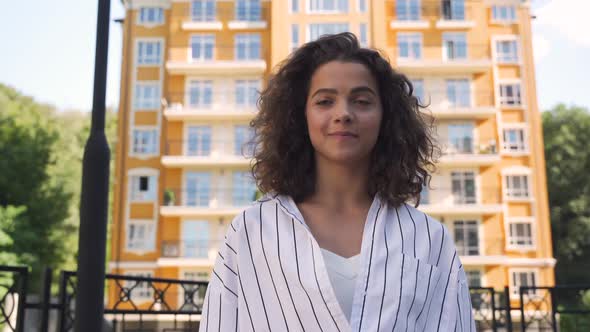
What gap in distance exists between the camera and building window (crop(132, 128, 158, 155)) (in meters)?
29.6

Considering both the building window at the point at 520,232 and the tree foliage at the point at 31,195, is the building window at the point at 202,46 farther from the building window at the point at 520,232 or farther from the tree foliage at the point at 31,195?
the building window at the point at 520,232

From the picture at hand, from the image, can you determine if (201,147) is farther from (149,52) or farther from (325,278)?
(325,278)

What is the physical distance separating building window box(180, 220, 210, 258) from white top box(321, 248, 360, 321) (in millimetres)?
26363

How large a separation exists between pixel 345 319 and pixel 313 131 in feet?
1.90

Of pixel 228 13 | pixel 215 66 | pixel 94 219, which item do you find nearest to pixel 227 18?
pixel 228 13

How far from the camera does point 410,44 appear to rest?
2947cm

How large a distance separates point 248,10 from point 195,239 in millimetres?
11201

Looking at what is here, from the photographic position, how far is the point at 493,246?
27.3 m

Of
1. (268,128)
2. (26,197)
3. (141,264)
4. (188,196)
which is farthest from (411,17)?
(268,128)

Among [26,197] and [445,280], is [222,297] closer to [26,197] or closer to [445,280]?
[445,280]

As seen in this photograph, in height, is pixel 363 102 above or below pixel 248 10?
below

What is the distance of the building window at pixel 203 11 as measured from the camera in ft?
98.9

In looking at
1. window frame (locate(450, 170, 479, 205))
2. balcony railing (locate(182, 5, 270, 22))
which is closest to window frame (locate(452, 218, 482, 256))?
window frame (locate(450, 170, 479, 205))

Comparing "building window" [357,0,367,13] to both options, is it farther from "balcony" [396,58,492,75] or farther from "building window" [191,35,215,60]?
"building window" [191,35,215,60]
